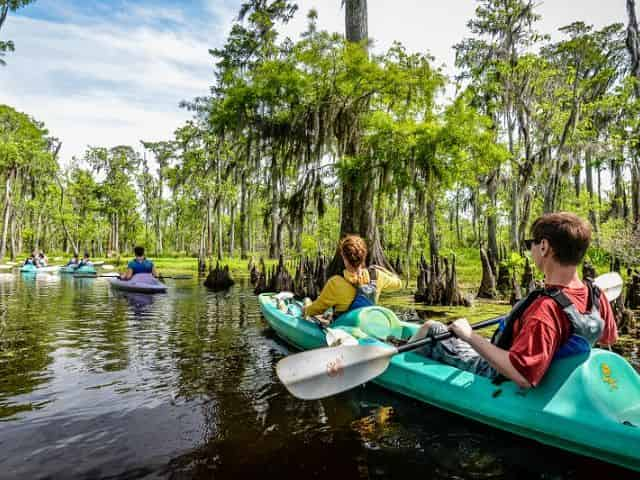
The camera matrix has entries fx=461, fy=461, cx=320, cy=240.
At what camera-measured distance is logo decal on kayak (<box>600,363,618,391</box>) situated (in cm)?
288

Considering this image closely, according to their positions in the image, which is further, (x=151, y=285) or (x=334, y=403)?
(x=151, y=285)

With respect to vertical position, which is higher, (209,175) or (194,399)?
(209,175)

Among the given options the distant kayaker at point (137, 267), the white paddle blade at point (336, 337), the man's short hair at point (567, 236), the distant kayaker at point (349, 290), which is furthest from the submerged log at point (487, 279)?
the distant kayaker at point (137, 267)

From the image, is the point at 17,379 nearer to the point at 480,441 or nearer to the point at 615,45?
the point at 480,441

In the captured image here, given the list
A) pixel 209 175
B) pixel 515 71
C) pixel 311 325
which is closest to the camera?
pixel 311 325

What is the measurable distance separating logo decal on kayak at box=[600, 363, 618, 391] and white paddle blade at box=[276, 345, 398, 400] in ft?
4.40

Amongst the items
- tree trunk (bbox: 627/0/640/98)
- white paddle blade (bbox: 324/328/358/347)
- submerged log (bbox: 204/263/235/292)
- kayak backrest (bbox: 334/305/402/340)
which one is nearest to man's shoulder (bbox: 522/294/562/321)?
white paddle blade (bbox: 324/328/358/347)

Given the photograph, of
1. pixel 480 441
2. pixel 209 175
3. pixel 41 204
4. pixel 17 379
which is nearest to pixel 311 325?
pixel 480 441

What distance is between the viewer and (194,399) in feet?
13.8

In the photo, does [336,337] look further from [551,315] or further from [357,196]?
[357,196]

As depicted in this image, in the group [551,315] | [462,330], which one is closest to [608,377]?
[551,315]

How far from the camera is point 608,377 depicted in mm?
2895

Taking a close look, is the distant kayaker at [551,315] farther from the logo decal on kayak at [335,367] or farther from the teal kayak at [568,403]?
the logo decal on kayak at [335,367]

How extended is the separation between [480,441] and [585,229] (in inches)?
67.1
